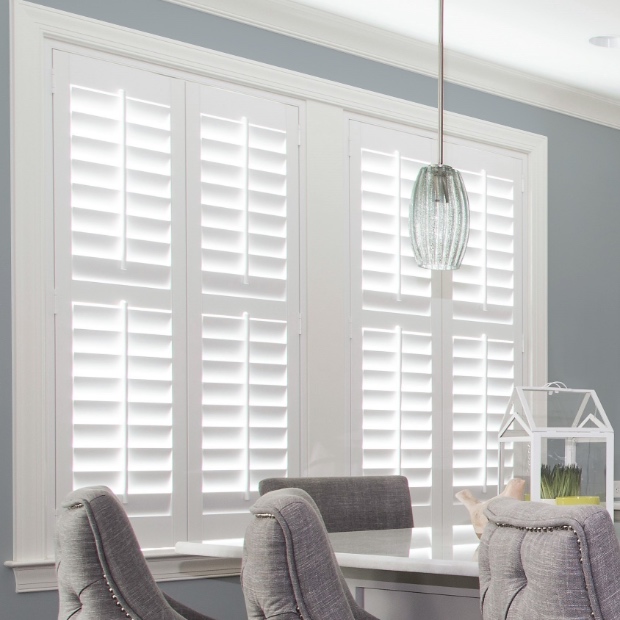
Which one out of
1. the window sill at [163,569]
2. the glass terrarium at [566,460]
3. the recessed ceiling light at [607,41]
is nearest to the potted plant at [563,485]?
the glass terrarium at [566,460]

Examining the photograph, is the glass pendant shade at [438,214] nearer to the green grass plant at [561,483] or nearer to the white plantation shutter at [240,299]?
the green grass plant at [561,483]

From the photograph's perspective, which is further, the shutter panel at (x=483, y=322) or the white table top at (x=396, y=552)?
the shutter panel at (x=483, y=322)

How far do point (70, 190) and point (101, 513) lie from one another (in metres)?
1.83

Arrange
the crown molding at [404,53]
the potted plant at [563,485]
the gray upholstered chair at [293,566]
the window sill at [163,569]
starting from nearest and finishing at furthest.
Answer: the gray upholstered chair at [293,566] → the potted plant at [563,485] → the window sill at [163,569] → the crown molding at [404,53]

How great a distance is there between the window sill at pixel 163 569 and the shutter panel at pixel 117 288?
65 mm

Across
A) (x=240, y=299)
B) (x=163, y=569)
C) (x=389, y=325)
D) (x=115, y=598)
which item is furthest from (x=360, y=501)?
(x=115, y=598)

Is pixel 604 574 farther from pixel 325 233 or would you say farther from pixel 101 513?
pixel 325 233

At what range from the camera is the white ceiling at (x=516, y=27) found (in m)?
3.65

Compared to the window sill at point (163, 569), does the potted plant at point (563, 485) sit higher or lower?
higher

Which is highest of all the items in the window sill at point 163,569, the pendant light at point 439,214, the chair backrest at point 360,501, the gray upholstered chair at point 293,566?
the pendant light at point 439,214

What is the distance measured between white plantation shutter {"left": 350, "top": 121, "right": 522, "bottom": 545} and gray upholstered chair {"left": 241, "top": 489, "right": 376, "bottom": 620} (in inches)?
94.9

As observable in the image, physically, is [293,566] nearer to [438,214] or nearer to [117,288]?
[438,214]

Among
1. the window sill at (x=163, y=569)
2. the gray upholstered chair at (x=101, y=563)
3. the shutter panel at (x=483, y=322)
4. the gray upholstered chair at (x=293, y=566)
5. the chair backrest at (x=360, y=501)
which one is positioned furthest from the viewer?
the shutter panel at (x=483, y=322)

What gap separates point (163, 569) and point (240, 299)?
0.95 meters
